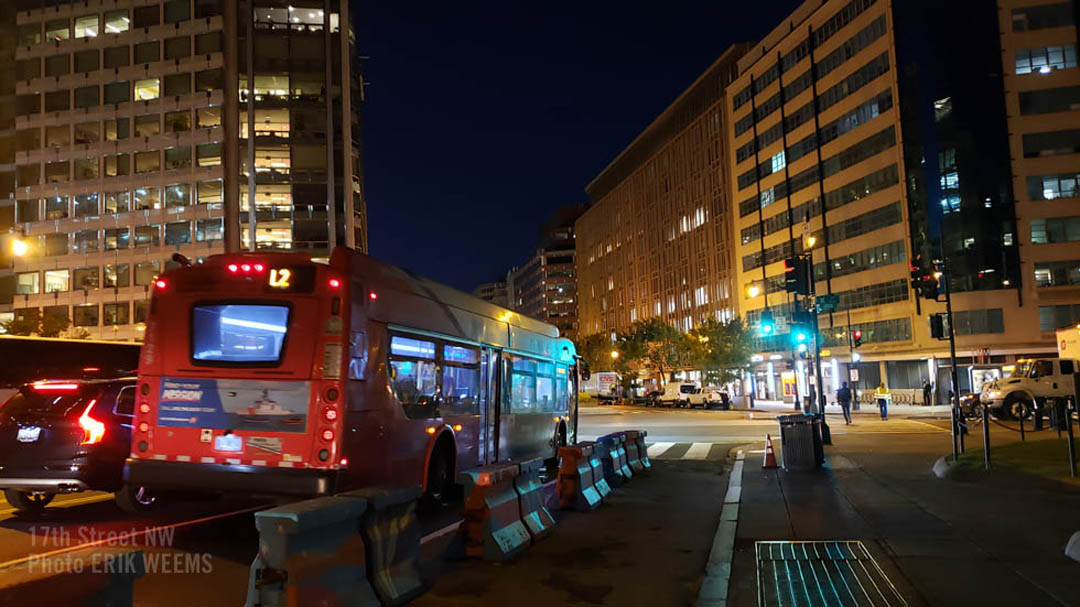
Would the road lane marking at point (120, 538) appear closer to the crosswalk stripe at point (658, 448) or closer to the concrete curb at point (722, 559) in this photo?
the concrete curb at point (722, 559)

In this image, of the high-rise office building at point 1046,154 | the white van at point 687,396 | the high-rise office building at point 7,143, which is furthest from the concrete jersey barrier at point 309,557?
the high-rise office building at point 7,143

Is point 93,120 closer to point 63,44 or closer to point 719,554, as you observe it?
point 63,44

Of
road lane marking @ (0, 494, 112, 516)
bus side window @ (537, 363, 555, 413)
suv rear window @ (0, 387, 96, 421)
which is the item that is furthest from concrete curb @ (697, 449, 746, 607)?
road lane marking @ (0, 494, 112, 516)

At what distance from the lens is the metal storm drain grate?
649 cm

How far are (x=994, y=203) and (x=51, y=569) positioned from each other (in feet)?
204

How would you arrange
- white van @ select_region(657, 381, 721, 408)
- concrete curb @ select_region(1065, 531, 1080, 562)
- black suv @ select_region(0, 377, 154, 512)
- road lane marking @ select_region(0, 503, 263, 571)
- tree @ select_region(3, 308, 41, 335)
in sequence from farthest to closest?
white van @ select_region(657, 381, 721, 408) < tree @ select_region(3, 308, 41, 335) < black suv @ select_region(0, 377, 154, 512) < road lane marking @ select_region(0, 503, 263, 571) < concrete curb @ select_region(1065, 531, 1080, 562)

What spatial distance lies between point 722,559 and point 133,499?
7.65 m

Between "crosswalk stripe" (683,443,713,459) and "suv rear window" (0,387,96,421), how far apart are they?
46.3 ft

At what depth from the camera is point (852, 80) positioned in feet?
215

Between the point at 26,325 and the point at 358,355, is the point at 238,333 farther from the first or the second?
the point at 26,325

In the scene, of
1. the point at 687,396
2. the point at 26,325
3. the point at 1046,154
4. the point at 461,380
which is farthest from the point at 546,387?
the point at 1046,154

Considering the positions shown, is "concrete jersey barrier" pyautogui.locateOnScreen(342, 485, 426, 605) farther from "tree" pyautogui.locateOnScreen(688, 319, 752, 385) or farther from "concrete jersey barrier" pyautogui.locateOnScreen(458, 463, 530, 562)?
"tree" pyautogui.locateOnScreen(688, 319, 752, 385)

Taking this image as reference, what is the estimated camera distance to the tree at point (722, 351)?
220 feet

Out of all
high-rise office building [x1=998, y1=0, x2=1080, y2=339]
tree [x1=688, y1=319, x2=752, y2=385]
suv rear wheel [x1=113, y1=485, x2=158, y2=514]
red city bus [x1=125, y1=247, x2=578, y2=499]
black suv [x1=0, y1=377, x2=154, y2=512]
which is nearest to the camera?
red city bus [x1=125, y1=247, x2=578, y2=499]
